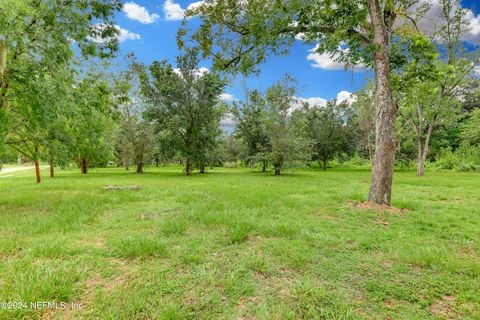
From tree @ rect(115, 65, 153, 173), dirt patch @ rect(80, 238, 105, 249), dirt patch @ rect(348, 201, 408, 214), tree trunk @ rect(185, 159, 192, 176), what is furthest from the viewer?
tree @ rect(115, 65, 153, 173)

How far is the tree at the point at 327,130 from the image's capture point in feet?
111

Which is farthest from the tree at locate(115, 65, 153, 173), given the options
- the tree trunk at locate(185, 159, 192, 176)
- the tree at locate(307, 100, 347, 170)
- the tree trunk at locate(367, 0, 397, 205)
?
the tree at locate(307, 100, 347, 170)

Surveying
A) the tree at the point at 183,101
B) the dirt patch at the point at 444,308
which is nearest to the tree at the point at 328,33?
the dirt patch at the point at 444,308

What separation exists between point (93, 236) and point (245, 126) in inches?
923

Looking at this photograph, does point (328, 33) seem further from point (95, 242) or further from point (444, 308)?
point (95, 242)

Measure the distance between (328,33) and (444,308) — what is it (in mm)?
8111

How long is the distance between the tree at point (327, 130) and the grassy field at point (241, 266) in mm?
29472

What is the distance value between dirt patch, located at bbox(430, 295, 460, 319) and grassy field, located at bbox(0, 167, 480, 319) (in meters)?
0.02

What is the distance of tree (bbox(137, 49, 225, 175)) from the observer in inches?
843

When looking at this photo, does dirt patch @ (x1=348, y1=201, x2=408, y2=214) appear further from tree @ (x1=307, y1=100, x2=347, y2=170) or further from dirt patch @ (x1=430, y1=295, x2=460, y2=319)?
tree @ (x1=307, y1=100, x2=347, y2=170)

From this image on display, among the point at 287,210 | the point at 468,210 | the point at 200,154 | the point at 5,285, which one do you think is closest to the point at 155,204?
the point at 287,210

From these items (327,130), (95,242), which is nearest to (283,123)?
(327,130)

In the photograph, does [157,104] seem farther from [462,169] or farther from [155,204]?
[462,169]

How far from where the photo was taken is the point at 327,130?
33.9 m
